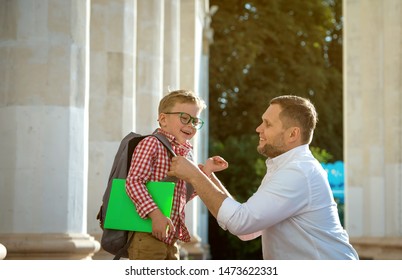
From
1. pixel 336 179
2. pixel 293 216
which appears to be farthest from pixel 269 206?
pixel 336 179

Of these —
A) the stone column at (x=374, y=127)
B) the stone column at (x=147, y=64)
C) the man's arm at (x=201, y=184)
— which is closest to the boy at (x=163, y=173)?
the man's arm at (x=201, y=184)

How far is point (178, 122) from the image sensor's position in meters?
11.2

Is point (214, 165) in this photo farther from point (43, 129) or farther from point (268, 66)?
point (268, 66)

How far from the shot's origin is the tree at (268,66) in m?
66.8

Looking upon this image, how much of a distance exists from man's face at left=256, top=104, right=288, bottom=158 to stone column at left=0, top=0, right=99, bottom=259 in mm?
6185

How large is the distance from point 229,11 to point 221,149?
1276 cm

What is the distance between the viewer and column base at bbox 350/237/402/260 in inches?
1211

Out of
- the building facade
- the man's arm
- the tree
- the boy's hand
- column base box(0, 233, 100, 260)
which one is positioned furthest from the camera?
the tree

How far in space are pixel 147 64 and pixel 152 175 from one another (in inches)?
694

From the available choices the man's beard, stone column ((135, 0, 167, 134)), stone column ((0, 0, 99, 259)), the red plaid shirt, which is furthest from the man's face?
stone column ((135, 0, 167, 134))

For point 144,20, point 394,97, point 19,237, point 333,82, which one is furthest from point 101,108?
point 333,82

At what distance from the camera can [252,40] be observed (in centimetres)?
6744

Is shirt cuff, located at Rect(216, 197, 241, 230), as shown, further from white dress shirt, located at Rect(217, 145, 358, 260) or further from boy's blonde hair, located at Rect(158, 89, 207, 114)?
boy's blonde hair, located at Rect(158, 89, 207, 114)
